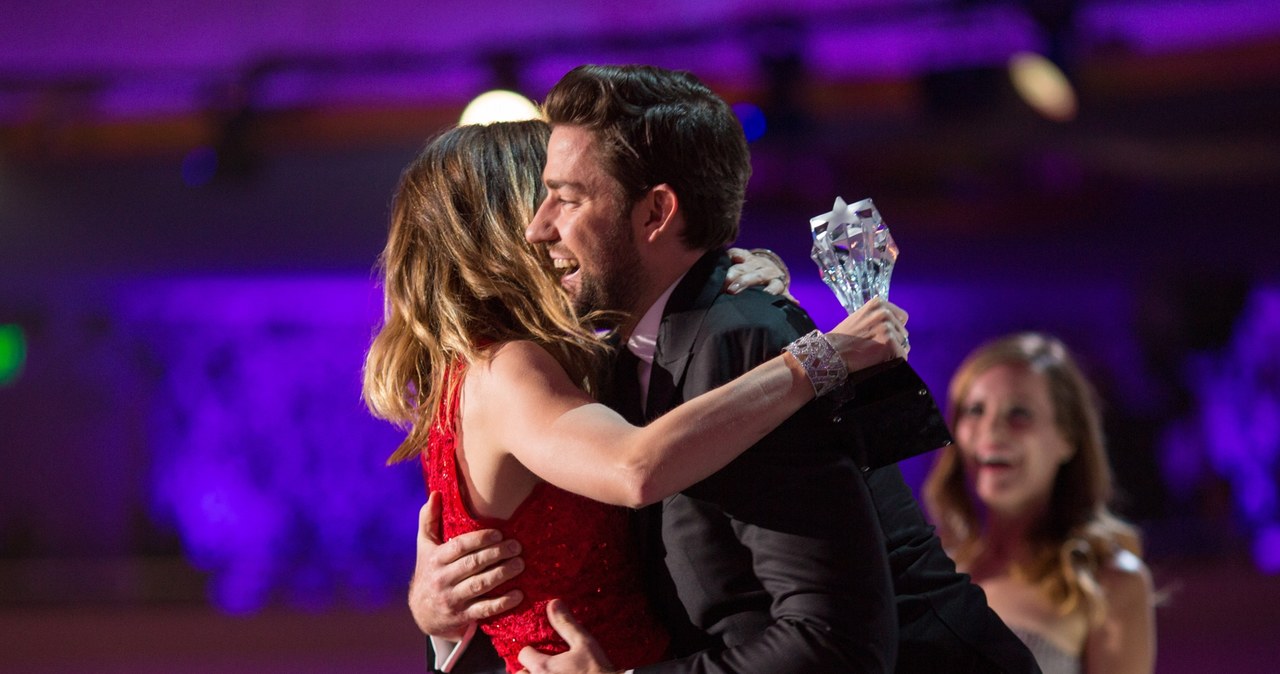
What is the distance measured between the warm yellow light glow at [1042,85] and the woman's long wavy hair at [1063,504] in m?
4.20

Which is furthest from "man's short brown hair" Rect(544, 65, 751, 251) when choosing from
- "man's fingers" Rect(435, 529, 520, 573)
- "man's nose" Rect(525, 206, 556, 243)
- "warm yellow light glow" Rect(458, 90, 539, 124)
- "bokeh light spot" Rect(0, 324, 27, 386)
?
"bokeh light spot" Rect(0, 324, 27, 386)

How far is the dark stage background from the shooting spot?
24.8ft

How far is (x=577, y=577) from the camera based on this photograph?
1.82 m

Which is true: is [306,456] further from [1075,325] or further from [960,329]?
[1075,325]

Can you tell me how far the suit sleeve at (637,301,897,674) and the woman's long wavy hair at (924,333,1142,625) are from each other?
1.49 meters

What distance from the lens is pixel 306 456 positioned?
906 cm

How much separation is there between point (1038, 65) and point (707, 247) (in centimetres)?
595

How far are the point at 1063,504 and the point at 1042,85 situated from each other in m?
5.00

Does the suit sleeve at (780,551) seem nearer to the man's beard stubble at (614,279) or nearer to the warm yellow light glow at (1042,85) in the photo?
the man's beard stubble at (614,279)

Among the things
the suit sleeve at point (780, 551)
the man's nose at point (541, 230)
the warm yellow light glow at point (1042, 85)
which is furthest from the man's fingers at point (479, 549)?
the warm yellow light glow at point (1042, 85)

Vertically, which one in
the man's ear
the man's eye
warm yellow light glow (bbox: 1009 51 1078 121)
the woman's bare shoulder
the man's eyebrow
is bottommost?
the woman's bare shoulder

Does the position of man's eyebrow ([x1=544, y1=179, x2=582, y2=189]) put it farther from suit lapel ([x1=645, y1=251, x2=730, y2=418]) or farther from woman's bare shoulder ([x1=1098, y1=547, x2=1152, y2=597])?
woman's bare shoulder ([x1=1098, y1=547, x2=1152, y2=597])

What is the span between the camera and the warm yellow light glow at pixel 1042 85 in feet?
23.4

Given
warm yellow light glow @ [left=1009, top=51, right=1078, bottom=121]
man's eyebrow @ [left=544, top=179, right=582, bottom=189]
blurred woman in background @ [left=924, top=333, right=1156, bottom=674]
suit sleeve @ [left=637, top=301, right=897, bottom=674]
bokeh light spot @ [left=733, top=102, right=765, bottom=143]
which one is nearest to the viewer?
suit sleeve @ [left=637, top=301, right=897, bottom=674]
